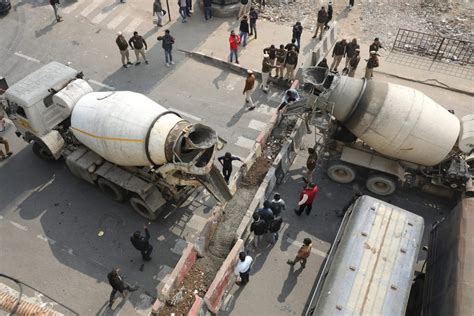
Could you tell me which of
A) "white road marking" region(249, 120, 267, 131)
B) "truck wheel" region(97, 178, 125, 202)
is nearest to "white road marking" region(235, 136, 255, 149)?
"white road marking" region(249, 120, 267, 131)

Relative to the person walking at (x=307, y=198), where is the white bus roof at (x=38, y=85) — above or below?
above

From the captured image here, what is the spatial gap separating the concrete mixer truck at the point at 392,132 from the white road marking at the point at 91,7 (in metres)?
13.3

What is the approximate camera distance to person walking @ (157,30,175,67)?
17.1 metres

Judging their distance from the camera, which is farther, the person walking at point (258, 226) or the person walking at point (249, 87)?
the person walking at point (249, 87)

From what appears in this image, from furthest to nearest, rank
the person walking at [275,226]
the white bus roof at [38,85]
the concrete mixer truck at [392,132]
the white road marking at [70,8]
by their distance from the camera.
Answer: the white road marking at [70,8], the white bus roof at [38,85], the concrete mixer truck at [392,132], the person walking at [275,226]

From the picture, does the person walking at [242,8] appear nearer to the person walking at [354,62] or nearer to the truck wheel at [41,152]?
the person walking at [354,62]

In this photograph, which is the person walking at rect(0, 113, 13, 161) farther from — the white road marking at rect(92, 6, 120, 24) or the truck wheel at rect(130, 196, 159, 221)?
the white road marking at rect(92, 6, 120, 24)

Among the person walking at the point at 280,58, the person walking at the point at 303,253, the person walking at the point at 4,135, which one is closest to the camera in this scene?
the person walking at the point at 303,253

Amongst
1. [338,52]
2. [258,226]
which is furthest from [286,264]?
[338,52]

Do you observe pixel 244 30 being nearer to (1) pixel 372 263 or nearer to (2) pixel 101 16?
(2) pixel 101 16

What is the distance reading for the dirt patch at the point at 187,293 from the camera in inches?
392

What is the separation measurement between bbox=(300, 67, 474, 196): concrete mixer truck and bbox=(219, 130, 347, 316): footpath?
5.23 ft

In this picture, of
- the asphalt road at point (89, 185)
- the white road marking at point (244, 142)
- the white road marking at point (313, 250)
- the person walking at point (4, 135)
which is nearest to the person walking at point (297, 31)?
the asphalt road at point (89, 185)

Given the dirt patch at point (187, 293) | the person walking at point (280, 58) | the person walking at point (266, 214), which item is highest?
the person walking at point (280, 58)
